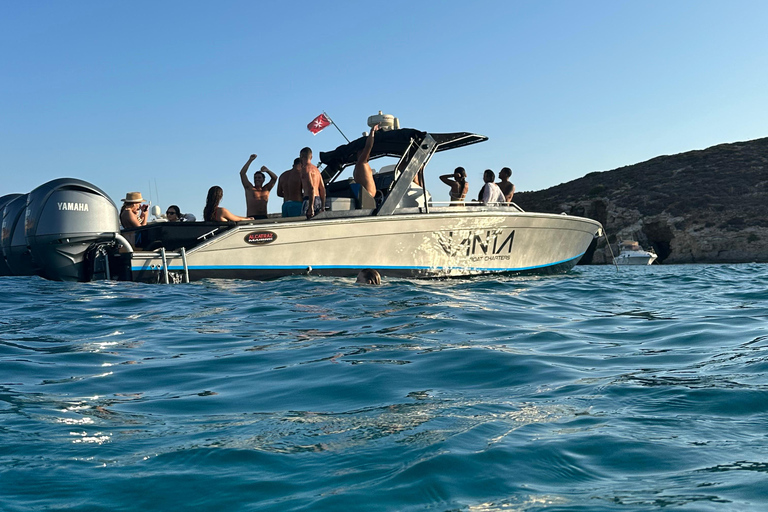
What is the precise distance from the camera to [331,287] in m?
8.80

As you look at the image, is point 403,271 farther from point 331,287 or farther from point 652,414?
point 652,414

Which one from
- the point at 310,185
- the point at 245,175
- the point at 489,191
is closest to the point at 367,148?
the point at 310,185

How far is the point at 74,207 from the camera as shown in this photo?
30.1 feet

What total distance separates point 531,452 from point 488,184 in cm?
990

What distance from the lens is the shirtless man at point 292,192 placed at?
36.0 feet

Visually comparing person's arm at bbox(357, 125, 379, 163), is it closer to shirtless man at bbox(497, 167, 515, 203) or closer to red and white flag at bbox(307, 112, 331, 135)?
red and white flag at bbox(307, 112, 331, 135)

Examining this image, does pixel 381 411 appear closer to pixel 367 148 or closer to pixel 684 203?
pixel 367 148

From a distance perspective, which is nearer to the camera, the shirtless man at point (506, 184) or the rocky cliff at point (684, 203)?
the shirtless man at point (506, 184)

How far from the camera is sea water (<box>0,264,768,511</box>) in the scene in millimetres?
2135

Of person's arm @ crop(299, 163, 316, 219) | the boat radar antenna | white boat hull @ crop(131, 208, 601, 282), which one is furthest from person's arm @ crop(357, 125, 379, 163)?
the boat radar antenna

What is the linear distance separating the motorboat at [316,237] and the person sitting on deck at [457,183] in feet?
1.43

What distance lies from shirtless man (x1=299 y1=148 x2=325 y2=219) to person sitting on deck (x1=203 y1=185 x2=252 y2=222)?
108 centimetres

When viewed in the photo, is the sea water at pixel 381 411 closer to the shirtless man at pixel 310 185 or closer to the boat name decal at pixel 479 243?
the shirtless man at pixel 310 185

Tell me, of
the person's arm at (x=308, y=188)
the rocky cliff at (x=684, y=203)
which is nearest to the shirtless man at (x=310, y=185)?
the person's arm at (x=308, y=188)
